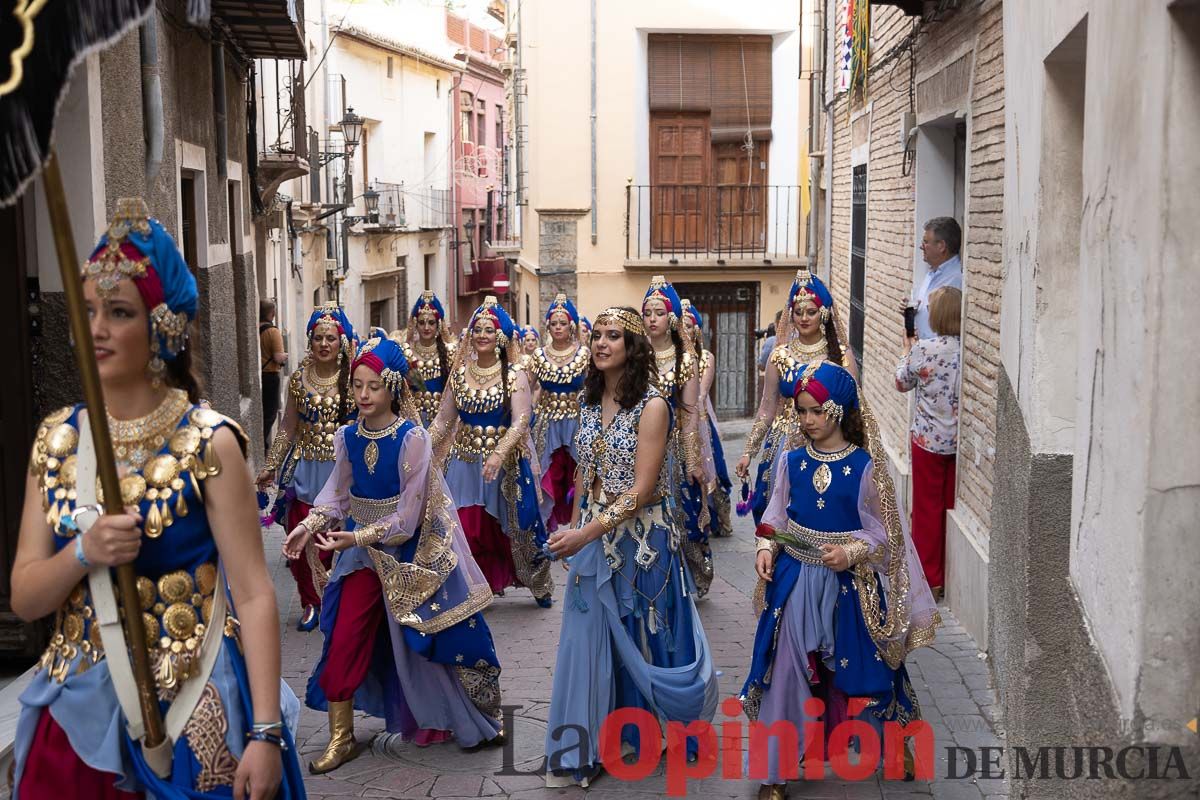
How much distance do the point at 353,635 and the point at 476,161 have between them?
1616 inches

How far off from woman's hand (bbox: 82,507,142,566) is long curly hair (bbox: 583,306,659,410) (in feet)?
10.4

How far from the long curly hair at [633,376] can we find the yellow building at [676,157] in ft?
60.8

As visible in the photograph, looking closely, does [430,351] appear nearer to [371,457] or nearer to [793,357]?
[793,357]

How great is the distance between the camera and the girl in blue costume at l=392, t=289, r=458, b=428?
10.9 m

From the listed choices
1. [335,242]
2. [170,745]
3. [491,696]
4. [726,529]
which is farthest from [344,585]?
[335,242]

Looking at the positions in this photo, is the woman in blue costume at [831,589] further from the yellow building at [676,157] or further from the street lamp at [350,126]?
the street lamp at [350,126]

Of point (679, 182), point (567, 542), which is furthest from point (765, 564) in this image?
point (679, 182)

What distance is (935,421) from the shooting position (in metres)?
9.27

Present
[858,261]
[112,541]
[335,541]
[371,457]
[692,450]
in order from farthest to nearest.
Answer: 1. [858,261]
2. [692,450]
3. [371,457]
4. [335,541]
5. [112,541]

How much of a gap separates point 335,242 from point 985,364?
75.4ft

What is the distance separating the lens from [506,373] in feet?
32.0

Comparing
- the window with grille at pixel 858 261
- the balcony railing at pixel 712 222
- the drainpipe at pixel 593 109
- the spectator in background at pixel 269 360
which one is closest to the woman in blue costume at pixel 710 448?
the window with grille at pixel 858 261

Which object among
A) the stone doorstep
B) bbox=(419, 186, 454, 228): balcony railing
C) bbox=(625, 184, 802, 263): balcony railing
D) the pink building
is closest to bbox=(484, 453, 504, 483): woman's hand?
the stone doorstep

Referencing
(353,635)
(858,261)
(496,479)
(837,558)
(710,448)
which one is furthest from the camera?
(858,261)
